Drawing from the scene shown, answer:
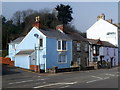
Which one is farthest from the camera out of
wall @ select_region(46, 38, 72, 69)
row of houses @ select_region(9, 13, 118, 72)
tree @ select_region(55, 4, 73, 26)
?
tree @ select_region(55, 4, 73, 26)

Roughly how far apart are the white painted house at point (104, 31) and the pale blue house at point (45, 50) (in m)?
21.0

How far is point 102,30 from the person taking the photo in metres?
58.4

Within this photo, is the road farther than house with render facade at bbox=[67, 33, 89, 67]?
No

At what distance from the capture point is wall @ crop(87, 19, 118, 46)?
185 ft

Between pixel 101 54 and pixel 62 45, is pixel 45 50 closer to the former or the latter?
pixel 62 45

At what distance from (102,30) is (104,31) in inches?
28.5

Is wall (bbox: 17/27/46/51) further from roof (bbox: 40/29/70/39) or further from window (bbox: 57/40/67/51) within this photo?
window (bbox: 57/40/67/51)

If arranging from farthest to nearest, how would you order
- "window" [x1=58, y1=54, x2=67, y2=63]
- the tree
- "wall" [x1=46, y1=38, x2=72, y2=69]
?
the tree, "window" [x1=58, y1=54, x2=67, y2=63], "wall" [x1=46, y1=38, x2=72, y2=69]

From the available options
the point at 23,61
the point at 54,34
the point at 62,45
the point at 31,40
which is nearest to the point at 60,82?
the point at 62,45

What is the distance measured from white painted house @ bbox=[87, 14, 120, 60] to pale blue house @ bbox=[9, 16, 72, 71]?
2103cm

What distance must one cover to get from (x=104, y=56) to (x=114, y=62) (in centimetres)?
604

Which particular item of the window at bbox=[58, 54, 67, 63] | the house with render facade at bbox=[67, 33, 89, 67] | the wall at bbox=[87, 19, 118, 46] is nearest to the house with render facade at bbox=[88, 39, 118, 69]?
the house with render facade at bbox=[67, 33, 89, 67]

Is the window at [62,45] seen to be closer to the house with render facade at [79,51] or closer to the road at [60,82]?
the house with render facade at [79,51]

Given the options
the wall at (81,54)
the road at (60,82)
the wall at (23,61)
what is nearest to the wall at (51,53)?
the wall at (23,61)
